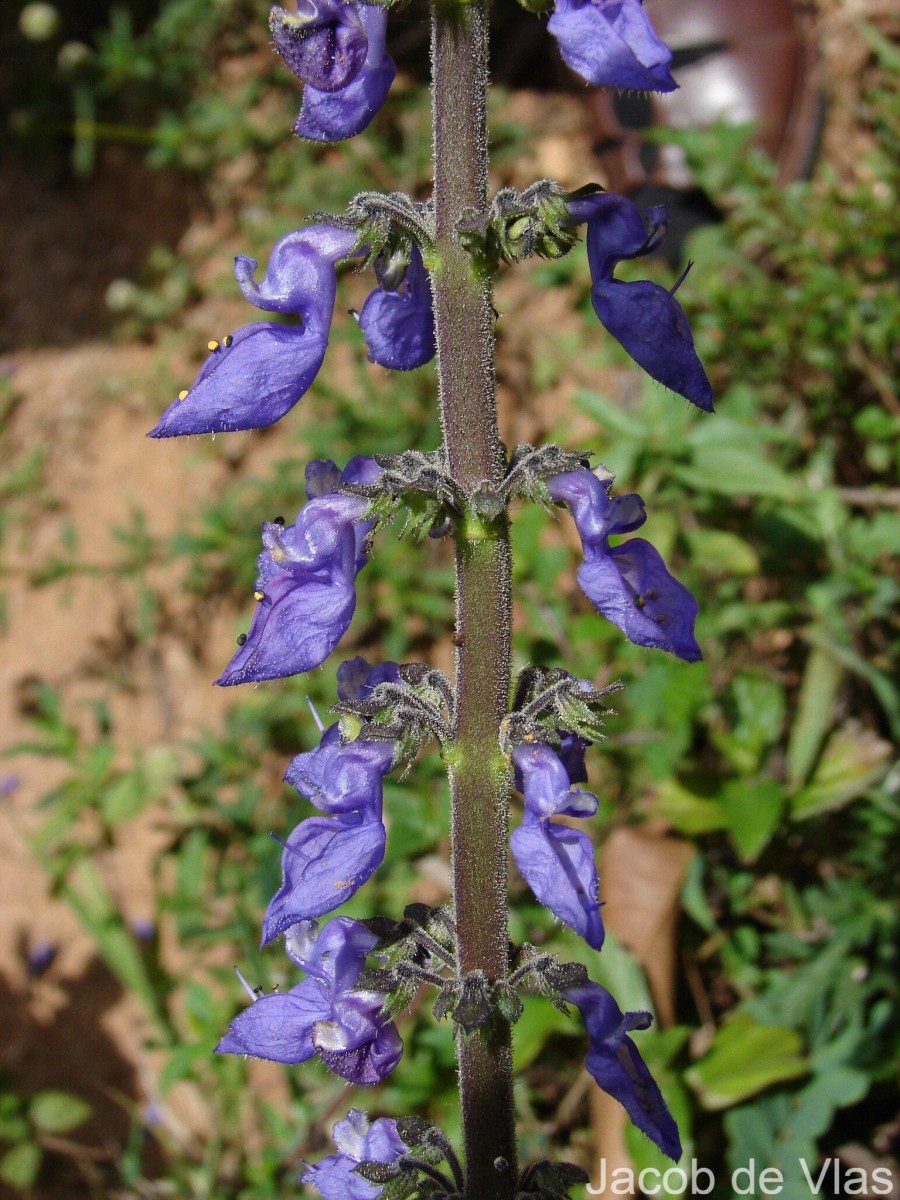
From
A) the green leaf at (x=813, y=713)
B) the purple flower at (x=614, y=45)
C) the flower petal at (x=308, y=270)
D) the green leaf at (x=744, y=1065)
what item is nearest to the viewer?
the purple flower at (x=614, y=45)

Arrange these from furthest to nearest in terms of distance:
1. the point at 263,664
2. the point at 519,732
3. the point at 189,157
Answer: the point at 189,157, the point at 519,732, the point at 263,664

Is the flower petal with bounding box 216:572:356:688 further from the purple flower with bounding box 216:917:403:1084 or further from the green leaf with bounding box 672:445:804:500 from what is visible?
the green leaf with bounding box 672:445:804:500

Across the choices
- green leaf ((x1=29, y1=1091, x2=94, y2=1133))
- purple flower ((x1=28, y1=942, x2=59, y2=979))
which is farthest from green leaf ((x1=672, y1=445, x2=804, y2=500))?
purple flower ((x1=28, y1=942, x2=59, y2=979))

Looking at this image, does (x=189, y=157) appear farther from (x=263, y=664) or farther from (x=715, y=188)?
(x=263, y=664)

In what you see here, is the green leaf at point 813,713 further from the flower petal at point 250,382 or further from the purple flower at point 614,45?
the purple flower at point 614,45

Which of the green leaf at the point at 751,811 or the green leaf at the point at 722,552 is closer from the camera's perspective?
the green leaf at the point at 751,811

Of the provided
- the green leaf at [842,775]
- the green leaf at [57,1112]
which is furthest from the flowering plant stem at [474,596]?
the green leaf at [57,1112]

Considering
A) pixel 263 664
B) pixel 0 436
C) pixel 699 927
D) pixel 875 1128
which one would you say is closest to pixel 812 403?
pixel 699 927
